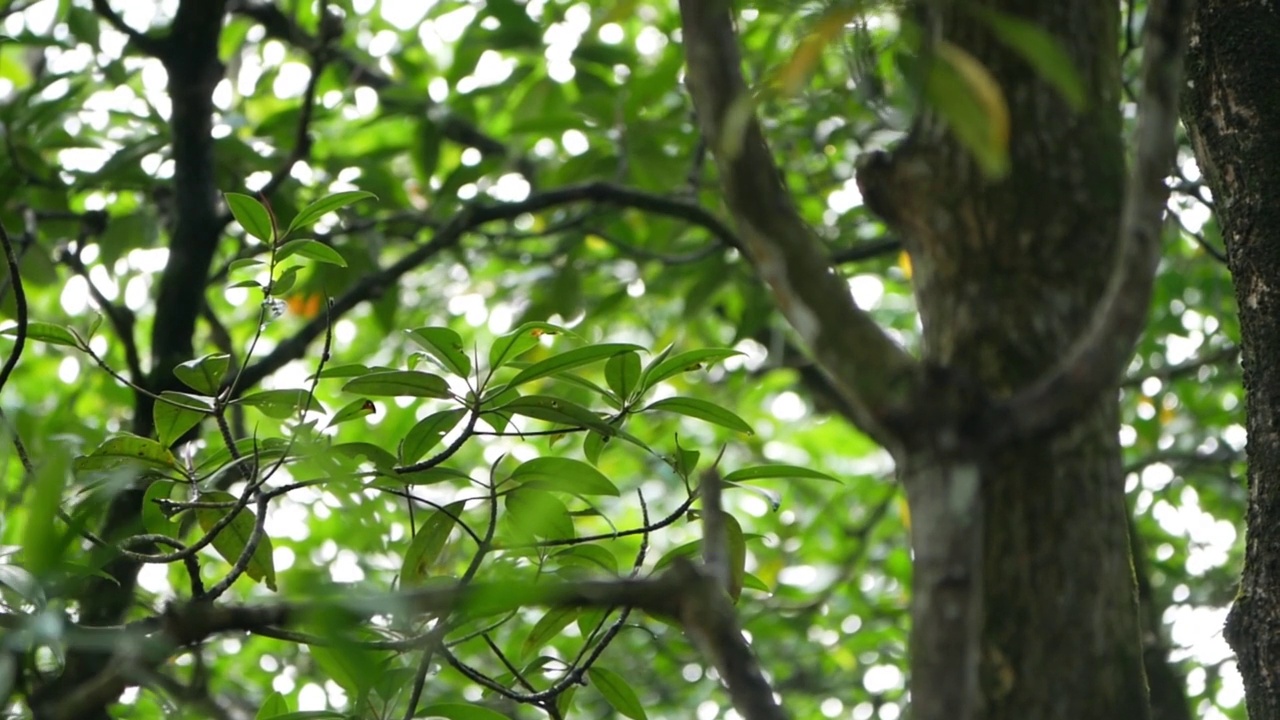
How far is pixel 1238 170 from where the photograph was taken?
1380 mm

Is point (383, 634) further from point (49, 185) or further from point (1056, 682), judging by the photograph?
point (49, 185)

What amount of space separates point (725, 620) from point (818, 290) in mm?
189

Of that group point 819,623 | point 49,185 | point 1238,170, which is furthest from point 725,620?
point 819,623

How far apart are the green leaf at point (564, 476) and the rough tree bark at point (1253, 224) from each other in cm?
62

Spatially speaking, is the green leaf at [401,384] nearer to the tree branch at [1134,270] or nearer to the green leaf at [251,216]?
the green leaf at [251,216]

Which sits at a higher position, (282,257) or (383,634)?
(282,257)

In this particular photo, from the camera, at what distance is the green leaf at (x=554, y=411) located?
1.22m

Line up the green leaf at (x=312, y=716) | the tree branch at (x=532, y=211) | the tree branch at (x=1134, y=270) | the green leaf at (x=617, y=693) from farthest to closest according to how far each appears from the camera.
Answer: the tree branch at (x=532, y=211), the green leaf at (x=617, y=693), the green leaf at (x=312, y=716), the tree branch at (x=1134, y=270)

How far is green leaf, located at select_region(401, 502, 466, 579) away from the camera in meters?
1.33

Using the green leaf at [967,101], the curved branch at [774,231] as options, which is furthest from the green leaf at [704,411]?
the green leaf at [967,101]

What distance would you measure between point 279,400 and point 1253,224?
983 mm

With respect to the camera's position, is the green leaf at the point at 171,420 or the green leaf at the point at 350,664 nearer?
the green leaf at the point at 350,664

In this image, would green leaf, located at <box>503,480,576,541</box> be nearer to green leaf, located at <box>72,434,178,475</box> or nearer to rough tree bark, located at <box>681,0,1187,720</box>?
green leaf, located at <box>72,434,178,475</box>

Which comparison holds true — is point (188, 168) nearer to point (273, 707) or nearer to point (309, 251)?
point (309, 251)
